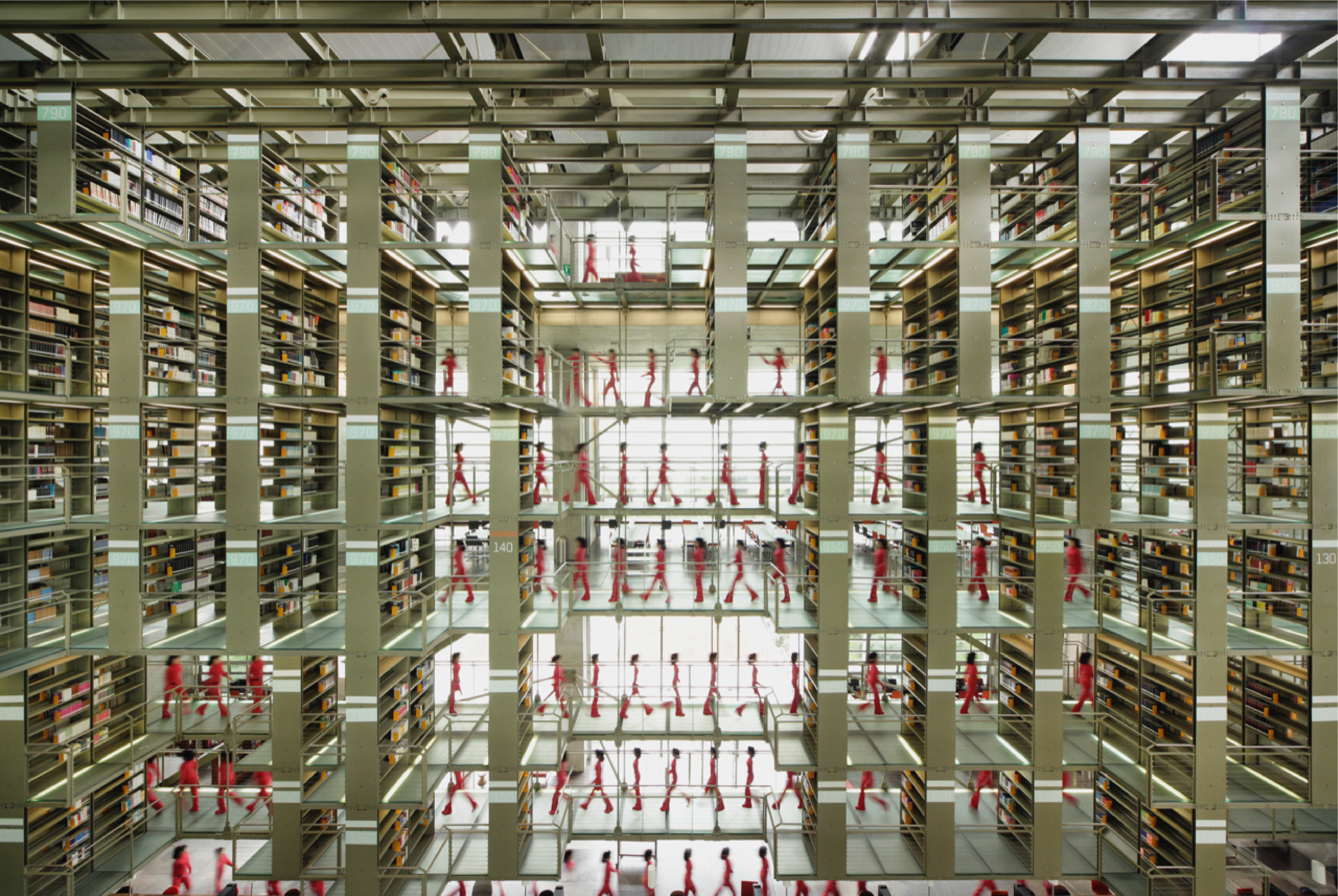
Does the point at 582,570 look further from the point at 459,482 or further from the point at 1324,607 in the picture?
the point at 1324,607

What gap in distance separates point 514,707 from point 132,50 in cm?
908

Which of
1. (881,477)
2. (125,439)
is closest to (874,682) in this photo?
(881,477)

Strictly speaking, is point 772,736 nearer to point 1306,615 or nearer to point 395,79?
point 1306,615

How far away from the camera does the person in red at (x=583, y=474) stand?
6582mm

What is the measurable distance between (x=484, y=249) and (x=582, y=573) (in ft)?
13.0

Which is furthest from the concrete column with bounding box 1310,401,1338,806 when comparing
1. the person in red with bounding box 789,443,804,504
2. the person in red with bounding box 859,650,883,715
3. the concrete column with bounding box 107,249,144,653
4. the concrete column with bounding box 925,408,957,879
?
the concrete column with bounding box 107,249,144,653

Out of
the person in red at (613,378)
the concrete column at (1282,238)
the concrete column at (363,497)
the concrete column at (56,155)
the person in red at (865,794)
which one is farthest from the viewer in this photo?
the person in red at (613,378)

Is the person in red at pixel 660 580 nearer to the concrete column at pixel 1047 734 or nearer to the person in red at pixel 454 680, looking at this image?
the person in red at pixel 454 680

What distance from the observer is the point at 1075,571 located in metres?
6.86

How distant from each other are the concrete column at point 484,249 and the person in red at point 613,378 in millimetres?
1324

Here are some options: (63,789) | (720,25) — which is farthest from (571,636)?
(720,25)

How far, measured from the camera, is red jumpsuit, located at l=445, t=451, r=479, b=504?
6.15 meters

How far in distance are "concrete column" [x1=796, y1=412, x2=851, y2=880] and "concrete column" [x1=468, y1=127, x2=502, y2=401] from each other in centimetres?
379

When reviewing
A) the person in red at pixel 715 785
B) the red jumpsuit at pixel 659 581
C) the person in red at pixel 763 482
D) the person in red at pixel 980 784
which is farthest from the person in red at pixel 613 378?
the person in red at pixel 980 784
